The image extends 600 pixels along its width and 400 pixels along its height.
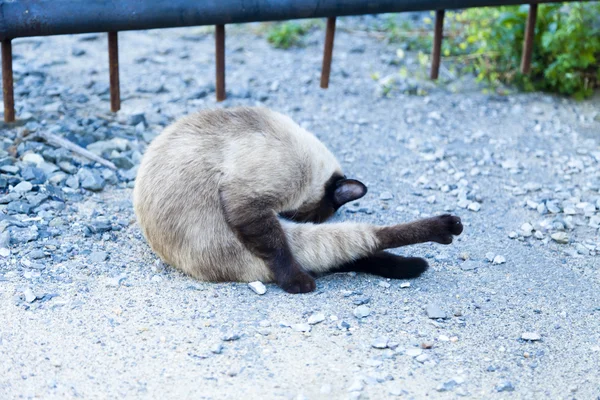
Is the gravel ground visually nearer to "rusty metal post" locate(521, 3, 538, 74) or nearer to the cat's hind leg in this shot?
the cat's hind leg

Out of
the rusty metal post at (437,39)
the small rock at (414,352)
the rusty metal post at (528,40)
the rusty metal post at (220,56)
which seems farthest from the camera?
the rusty metal post at (528,40)

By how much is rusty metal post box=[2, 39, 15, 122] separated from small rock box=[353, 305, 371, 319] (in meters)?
2.19

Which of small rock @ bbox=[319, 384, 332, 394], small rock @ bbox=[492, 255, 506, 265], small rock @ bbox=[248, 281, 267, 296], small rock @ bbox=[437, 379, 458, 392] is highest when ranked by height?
small rock @ bbox=[492, 255, 506, 265]

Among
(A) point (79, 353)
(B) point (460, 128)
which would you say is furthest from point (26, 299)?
(B) point (460, 128)

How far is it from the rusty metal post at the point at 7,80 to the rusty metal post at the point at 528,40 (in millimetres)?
3159

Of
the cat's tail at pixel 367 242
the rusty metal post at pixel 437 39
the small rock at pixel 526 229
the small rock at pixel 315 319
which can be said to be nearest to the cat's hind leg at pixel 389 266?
the cat's tail at pixel 367 242

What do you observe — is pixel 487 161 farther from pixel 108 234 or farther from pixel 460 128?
pixel 108 234

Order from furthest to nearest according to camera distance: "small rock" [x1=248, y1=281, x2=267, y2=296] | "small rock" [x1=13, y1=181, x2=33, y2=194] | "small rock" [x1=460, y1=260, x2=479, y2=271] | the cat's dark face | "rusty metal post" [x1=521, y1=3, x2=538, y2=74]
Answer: "rusty metal post" [x1=521, y1=3, x2=538, y2=74], "small rock" [x1=13, y1=181, x2=33, y2=194], the cat's dark face, "small rock" [x1=460, y1=260, x2=479, y2=271], "small rock" [x1=248, y1=281, x2=267, y2=296]

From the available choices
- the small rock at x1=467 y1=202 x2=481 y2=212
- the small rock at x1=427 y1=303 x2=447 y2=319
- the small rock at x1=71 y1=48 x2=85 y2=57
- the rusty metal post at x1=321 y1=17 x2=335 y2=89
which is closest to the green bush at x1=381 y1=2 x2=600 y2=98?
the rusty metal post at x1=321 y1=17 x2=335 y2=89

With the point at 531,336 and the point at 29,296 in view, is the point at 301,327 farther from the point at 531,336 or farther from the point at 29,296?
the point at 29,296

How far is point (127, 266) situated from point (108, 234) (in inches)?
12.6

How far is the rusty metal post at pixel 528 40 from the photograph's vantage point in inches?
197

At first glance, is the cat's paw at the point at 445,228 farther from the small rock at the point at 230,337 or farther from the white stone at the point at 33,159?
the white stone at the point at 33,159

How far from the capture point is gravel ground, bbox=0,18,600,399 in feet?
8.96
